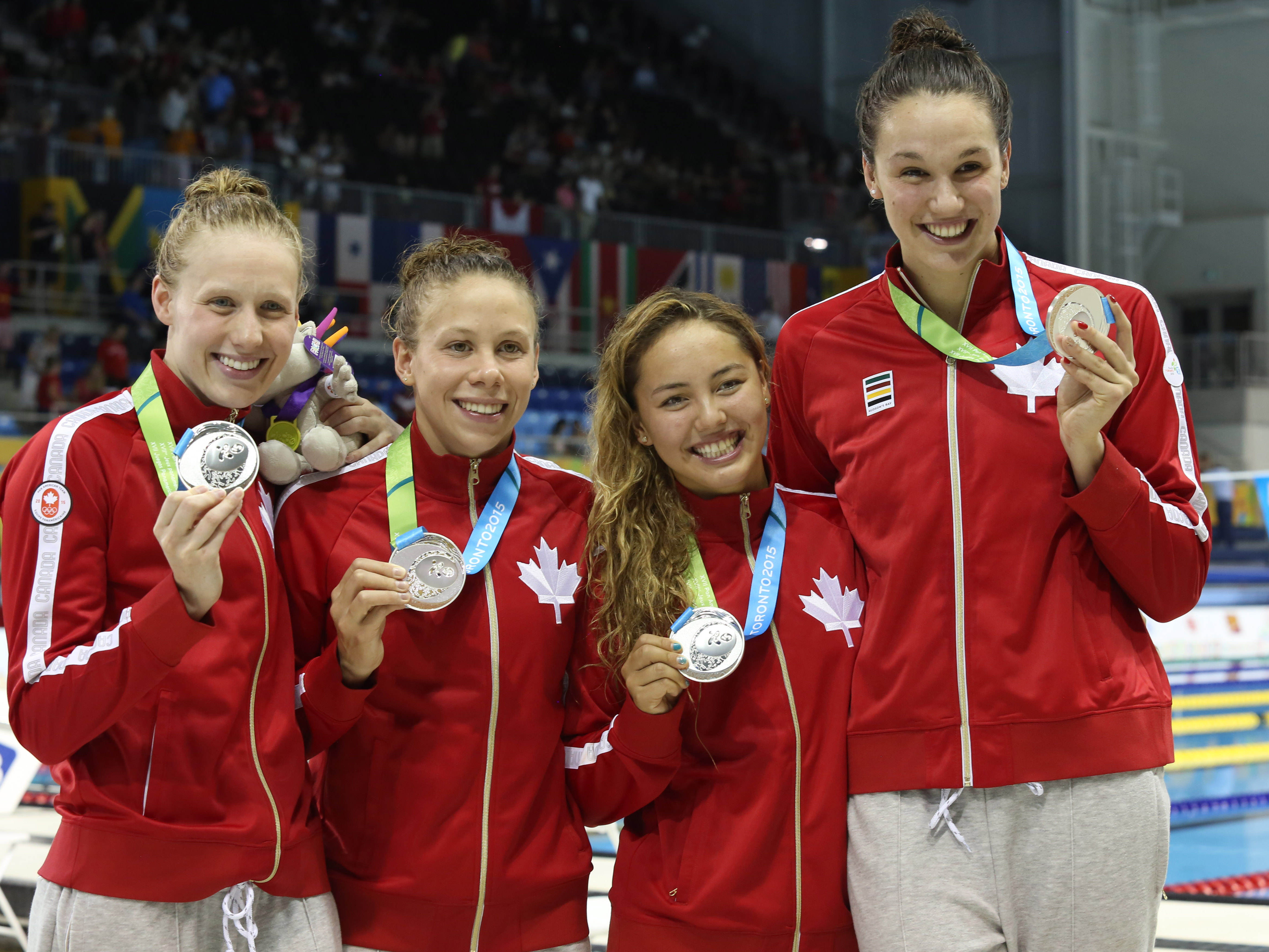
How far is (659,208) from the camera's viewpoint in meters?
18.7

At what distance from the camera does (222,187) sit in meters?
2.22

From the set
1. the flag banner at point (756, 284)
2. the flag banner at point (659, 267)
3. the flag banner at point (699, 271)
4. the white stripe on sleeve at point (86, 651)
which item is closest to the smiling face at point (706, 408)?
the white stripe on sleeve at point (86, 651)

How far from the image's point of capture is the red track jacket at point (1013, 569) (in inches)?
81.8

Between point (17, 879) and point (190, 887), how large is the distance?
3.12m

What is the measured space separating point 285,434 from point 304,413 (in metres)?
0.05

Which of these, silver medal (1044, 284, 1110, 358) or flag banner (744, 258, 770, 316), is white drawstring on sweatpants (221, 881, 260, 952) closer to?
silver medal (1044, 284, 1110, 358)

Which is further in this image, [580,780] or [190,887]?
[580,780]

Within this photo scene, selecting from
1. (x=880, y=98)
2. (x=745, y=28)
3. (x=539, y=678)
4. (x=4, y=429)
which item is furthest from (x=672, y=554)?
(x=745, y=28)

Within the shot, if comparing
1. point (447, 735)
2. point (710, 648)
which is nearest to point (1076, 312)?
point (710, 648)

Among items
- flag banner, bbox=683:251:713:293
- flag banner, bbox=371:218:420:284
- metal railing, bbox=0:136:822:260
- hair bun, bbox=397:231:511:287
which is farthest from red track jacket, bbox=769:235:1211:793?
flag banner, bbox=683:251:713:293

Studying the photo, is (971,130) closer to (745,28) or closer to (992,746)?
(992,746)

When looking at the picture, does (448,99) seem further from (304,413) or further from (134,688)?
(134,688)

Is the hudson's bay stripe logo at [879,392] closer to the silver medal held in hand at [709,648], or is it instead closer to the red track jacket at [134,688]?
the silver medal held in hand at [709,648]

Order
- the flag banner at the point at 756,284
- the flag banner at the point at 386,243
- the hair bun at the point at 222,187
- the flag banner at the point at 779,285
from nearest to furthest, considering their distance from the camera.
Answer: the hair bun at the point at 222,187 → the flag banner at the point at 386,243 → the flag banner at the point at 756,284 → the flag banner at the point at 779,285
